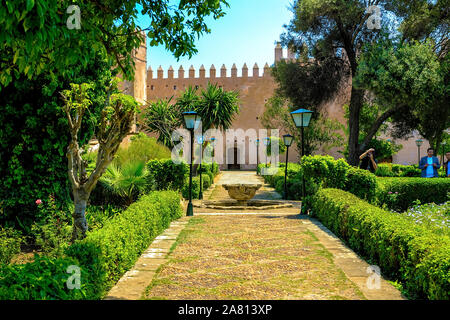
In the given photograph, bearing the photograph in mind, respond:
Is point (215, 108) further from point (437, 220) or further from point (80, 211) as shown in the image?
point (80, 211)

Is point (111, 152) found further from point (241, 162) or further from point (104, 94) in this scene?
point (241, 162)

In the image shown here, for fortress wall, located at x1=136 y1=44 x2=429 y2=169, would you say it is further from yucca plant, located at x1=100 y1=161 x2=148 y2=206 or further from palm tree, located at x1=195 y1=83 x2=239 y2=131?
yucca plant, located at x1=100 y1=161 x2=148 y2=206

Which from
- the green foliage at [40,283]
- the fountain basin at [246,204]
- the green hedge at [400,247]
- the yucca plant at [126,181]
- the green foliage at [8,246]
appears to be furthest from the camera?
the fountain basin at [246,204]

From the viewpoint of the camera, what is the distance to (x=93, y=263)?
3193 mm

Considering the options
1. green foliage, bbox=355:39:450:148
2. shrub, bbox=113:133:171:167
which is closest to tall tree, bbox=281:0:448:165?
green foliage, bbox=355:39:450:148

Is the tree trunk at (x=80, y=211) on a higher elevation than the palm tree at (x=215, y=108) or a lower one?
lower

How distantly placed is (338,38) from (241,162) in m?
21.2

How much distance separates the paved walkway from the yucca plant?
3.05 meters

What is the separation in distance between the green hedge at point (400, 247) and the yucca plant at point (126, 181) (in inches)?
189

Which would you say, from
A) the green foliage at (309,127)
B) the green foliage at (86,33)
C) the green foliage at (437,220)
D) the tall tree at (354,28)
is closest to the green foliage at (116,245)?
the green foliage at (86,33)

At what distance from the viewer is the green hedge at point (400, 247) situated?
2.92 metres

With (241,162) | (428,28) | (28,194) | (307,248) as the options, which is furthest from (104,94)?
(241,162)

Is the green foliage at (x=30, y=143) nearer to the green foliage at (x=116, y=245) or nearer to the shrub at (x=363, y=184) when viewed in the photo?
the green foliage at (x=116, y=245)

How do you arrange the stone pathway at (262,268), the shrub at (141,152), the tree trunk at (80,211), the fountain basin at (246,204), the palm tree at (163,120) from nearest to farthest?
the stone pathway at (262,268) < the tree trunk at (80,211) < the fountain basin at (246,204) < the shrub at (141,152) < the palm tree at (163,120)
